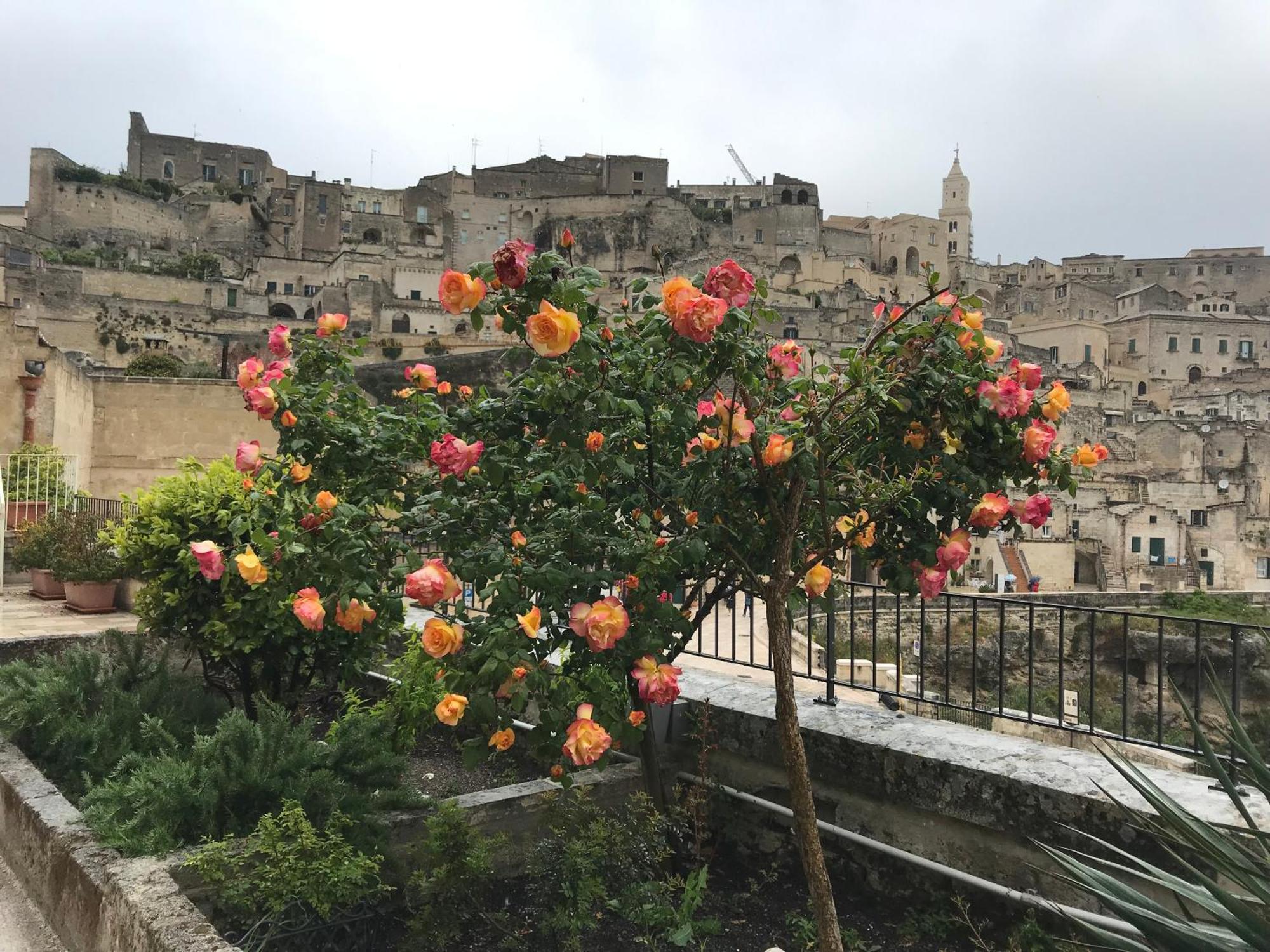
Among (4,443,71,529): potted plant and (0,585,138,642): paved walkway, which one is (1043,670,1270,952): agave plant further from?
(4,443,71,529): potted plant

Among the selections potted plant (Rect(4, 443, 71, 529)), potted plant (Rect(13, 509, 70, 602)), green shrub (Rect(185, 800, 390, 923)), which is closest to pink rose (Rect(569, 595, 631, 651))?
green shrub (Rect(185, 800, 390, 923))

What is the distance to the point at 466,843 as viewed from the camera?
359 cm

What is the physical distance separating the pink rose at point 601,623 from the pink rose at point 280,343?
1802mm

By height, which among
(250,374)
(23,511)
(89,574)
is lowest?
(89,574)

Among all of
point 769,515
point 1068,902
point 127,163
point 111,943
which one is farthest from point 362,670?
point 127,163

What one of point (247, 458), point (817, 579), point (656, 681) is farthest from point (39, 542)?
point (817, 579)

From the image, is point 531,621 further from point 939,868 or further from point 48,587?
point 48,587

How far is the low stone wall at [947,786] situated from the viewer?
337 centimetres

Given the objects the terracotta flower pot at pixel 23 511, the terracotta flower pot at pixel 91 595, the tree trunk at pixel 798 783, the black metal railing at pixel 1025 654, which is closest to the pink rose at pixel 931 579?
the tree trunk at pixel 798 783

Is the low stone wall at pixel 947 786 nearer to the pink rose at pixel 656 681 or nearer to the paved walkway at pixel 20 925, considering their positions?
the pink rose at pixel 656 681

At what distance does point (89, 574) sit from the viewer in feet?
30.6

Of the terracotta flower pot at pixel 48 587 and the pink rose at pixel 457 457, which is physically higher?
the pink rose at pixel 457 457

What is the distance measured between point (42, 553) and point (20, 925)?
28.5 ft

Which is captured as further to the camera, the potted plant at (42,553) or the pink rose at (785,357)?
the potted plant at (42,553)
